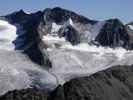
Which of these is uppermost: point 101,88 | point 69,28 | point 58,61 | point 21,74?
point 101,88

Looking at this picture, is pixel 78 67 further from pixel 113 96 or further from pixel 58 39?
pixel 113 96

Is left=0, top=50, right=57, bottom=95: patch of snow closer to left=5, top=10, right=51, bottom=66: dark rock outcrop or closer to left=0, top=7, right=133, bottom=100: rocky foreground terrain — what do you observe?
left=5, top=10, right=51, bottom=66: dark rock outcrop

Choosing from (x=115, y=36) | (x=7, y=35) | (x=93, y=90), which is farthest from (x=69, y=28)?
(x=93, y=90)

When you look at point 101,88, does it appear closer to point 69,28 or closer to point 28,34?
point 28,34

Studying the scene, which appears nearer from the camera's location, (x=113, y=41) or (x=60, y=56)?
(x=60, y=56)

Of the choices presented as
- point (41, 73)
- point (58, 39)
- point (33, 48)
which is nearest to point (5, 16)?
point (58, 39)

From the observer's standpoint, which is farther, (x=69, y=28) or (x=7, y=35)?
(x=69, y=28)

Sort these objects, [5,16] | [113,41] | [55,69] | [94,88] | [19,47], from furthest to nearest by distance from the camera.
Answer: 1. [5,16]
2. [113,41]
3. [19,47]
4. [55,69]
5. [94,88]
